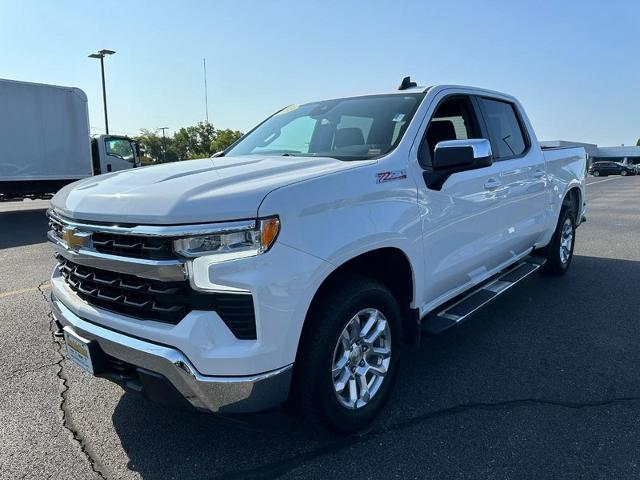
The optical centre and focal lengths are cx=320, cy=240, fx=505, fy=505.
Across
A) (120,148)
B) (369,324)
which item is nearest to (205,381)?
(369,324)

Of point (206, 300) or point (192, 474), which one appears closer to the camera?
point (206, 300)

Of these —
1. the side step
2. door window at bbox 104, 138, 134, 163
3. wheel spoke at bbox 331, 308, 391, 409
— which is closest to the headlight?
wheel spoke at bbox 331, 308, 391, 409

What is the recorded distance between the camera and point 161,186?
2439 mm

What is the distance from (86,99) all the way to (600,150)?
357 ft

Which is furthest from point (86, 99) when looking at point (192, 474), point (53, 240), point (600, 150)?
point (600, 150)

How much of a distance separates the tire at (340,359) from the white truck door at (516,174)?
1814mm

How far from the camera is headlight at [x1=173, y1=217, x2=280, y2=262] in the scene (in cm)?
216

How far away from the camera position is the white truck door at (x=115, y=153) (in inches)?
682

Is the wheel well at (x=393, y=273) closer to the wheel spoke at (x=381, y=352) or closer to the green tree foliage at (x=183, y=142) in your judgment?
the wheel spoke at (x=381, y=352)

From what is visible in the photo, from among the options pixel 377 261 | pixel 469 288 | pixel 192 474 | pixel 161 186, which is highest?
pixel 161 186

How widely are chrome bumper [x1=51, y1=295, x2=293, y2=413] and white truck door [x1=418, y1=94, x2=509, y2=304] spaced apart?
53.0 inches

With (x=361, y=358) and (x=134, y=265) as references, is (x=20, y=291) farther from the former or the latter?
(x=361, y=358)

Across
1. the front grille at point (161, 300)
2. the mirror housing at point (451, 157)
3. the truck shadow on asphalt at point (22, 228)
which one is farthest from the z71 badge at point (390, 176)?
the truck shadow on asphalt at point (22, 228)

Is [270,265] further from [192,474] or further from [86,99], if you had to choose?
[86,99]
